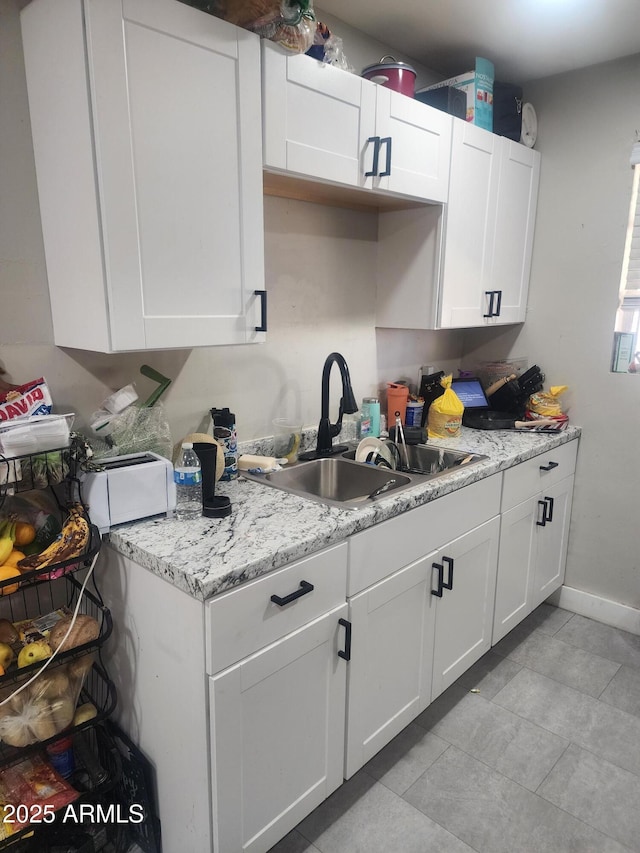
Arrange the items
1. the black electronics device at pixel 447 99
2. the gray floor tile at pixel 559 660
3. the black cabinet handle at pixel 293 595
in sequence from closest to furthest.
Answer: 1. the black cabinet handle at pixel 293 595
2. the black electronics device at pixel 447 99
3. the gray floor tile at pixel 559 660

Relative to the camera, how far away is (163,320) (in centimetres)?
136

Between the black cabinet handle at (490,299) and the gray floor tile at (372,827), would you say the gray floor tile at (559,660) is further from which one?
the black cabinet handle at (490,299)

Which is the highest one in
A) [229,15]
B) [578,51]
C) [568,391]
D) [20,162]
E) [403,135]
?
[578,51]

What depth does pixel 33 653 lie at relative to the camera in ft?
4.06

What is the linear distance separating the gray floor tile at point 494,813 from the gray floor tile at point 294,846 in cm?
34

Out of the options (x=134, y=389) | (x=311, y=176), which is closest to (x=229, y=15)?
(x=311, y=176)

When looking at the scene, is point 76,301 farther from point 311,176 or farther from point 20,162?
point 311,176

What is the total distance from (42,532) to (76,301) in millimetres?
567

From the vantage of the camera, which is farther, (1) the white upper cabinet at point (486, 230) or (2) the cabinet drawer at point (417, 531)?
(1) the white upper cabinet at point (486, 230)

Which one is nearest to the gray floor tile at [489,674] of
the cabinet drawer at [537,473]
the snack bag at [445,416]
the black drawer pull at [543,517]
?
Answer: the black drawer pull at [543,517]

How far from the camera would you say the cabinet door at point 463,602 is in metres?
1.86

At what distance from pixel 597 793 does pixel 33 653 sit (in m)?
1.70

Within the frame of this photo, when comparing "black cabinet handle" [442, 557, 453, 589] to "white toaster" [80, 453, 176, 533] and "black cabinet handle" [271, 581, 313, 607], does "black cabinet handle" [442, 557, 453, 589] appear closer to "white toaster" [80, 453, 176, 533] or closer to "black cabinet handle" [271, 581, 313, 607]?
"black cabinet handle" [271, 581, 313, 607]

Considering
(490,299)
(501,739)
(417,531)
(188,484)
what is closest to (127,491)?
(188,484)
